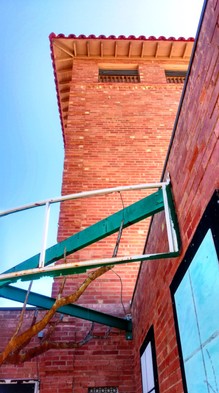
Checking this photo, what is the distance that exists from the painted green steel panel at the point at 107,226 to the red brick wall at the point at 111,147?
2.54 meters

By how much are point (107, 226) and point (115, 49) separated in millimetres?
7521

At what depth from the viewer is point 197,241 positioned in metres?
2.29

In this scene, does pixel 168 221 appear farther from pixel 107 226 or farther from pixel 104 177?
pixel 104 177

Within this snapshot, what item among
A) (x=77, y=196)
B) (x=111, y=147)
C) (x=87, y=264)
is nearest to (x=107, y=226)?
(x=77, y=196)

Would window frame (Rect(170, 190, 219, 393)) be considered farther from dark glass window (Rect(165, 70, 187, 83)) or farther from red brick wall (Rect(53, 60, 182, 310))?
dark glass window (Rect(165, 70, 187, 83))

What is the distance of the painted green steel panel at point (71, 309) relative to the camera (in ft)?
16.5

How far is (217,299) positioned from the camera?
1.91 metres

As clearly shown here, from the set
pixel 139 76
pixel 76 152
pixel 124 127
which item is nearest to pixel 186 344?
pixel 76 152

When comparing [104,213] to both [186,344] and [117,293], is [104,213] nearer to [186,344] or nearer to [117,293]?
[117,293]

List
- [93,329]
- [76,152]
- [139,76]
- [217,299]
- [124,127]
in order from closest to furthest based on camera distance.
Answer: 1. [217,299]
2. [93,329]
3. [76,152]
4. [124,127]
5. [139,76]

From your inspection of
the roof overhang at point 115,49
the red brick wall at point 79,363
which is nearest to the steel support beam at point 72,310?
the red brick wall at point 79,363

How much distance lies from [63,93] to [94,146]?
11.3ft

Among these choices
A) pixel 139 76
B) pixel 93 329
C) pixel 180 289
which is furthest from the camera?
pixel 139 76

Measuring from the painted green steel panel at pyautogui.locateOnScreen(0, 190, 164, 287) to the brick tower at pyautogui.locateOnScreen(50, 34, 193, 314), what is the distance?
98.6 inches
